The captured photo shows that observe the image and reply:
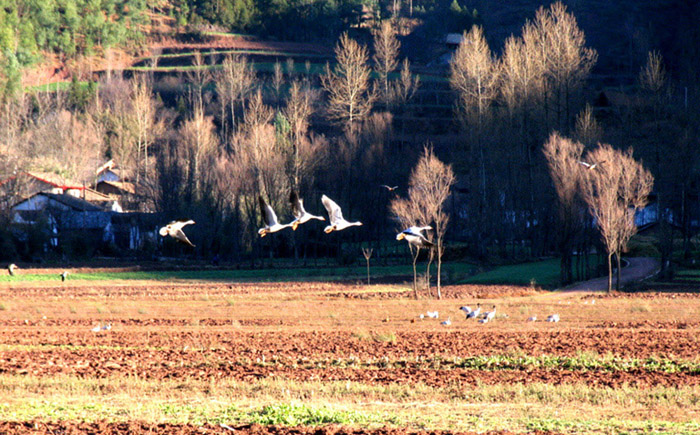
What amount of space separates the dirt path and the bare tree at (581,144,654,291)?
223cm

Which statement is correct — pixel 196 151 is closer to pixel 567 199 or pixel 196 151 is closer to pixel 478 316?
pixel 567 199

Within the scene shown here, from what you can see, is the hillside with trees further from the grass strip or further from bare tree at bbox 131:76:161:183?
the grass strip

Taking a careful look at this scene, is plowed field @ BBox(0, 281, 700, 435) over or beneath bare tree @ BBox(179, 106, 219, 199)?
beneath

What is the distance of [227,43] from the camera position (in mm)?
155625

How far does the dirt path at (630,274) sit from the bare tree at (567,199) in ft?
5.83

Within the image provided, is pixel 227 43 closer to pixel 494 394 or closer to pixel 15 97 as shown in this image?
pixel 15 97

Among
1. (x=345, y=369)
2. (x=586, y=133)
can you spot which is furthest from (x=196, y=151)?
(x=345, y=369)

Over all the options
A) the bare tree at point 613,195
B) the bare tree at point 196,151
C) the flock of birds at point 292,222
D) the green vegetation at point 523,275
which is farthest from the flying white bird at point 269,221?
the bare tree at point 196,151

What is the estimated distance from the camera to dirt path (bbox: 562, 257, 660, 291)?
5189 cm

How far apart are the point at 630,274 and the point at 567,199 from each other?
25.4 ft

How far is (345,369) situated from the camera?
21.3 metres

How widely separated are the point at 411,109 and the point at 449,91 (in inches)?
382

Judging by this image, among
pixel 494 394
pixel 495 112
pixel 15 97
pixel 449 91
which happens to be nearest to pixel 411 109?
pixel 449 91

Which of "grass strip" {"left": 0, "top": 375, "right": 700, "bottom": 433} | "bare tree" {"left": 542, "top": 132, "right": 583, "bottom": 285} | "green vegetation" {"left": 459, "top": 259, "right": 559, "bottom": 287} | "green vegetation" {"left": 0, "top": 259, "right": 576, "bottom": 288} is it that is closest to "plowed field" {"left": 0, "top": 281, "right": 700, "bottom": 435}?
"grass strip" {"left": 0, "top": 375, "right": 700, "bottom": 433}
